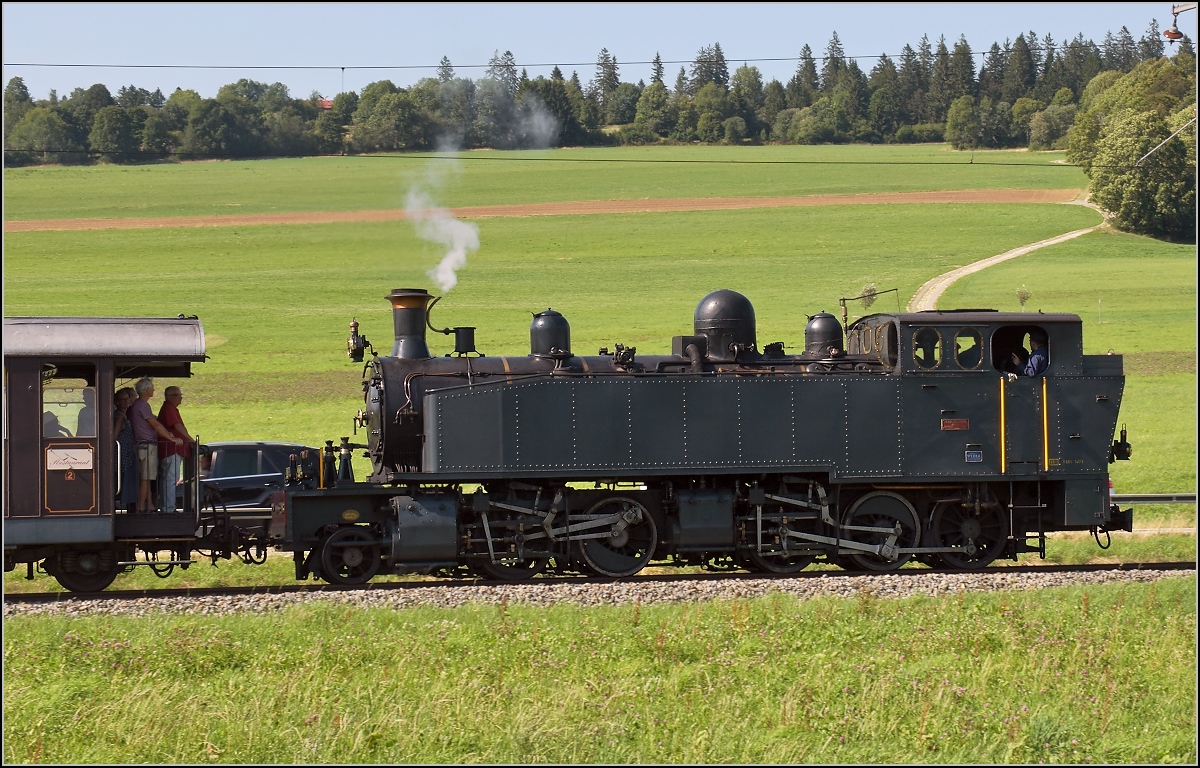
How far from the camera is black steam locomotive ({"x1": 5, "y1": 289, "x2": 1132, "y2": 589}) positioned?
13531 millimetres

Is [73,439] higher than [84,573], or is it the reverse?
[73,439]

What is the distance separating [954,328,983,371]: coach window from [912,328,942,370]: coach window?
0.72ft

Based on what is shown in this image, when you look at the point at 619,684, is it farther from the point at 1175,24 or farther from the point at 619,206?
the point at 619,206

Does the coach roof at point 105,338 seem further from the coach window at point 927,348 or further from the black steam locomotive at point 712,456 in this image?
the coach window at point 927,348

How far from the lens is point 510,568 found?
45.6 ft

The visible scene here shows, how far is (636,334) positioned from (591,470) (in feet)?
75.7

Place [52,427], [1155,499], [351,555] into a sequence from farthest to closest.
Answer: [1155,499] → [351,555] → [52,427]

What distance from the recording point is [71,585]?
12750 mm

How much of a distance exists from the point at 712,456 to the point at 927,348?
2.95 m

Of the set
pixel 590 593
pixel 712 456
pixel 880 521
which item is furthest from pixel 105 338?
pixel 880 521

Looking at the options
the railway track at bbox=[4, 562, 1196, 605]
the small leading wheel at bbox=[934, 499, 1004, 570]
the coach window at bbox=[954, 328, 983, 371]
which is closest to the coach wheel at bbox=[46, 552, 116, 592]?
the railway track at bbox=[4, 562, 1196, 605]

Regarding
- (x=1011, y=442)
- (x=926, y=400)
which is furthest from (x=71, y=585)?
(x=1011, y=442)

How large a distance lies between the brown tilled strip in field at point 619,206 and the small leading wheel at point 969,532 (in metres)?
32.8

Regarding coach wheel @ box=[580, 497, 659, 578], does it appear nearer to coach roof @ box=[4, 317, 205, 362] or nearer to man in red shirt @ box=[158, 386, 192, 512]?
man in red shirt @ box=[158, 386, 192, 512]
